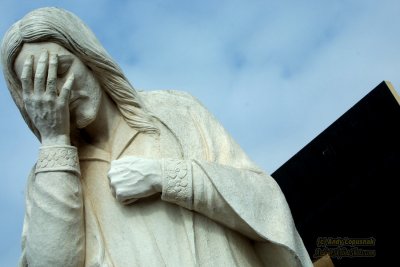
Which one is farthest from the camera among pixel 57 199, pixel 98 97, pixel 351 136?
pixel 351 136

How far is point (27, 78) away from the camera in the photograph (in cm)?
500

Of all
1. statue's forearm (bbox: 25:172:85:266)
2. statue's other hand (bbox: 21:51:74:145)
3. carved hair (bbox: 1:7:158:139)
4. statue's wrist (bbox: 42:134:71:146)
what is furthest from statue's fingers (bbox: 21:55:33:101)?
statue's forearm (bbox: 25:172:85:266)

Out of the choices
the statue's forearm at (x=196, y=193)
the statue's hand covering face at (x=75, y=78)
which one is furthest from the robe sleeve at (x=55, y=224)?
the statue's forearm at (x=196, y=193)

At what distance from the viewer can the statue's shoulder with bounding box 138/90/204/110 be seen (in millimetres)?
5516

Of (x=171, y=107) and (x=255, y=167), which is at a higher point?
(x=171, y=107)

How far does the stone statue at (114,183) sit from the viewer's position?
4.95m

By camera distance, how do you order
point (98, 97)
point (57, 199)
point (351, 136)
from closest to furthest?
point (57, 199), point (98, 97), point (351, 136)

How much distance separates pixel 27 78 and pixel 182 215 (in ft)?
3.37

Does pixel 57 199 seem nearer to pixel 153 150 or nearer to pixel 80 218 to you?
pixel 80 218

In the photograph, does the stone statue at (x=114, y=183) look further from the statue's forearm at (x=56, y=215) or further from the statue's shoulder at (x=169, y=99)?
the statue's shoulder at (x=169, y=99)

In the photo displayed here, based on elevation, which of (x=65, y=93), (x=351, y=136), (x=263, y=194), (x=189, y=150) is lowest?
(x=263, y=194)

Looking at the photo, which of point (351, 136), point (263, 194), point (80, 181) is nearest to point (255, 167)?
point (263, 194)

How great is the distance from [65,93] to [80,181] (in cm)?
46

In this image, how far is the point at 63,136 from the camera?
5098 mm
